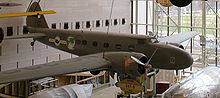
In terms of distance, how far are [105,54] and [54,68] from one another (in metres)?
1.77

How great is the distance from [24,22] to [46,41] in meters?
1.51

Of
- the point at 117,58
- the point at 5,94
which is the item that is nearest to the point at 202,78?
the point at 117,58

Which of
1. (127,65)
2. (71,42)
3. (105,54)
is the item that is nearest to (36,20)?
(71,42)

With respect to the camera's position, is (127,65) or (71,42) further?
(71,42)

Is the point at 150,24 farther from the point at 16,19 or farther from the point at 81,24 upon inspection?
the point at 16,19

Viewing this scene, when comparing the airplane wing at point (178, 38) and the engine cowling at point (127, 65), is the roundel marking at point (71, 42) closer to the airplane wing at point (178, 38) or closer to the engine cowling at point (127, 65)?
the engine cowling at point (127, 65)

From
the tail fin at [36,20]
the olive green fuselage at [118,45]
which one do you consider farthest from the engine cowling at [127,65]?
the tail fin at [36,20]

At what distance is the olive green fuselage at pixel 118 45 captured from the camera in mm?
7926

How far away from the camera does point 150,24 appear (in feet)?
51.4

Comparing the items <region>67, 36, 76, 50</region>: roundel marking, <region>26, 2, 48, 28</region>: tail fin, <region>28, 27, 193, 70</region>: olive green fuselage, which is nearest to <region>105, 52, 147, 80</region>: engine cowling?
<region>28, 27, 193, 70</region>: olive green fuselage

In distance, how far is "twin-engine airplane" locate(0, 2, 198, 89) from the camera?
620cm

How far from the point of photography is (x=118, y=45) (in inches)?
336

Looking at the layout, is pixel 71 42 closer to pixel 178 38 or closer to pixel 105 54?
pixel 105 54

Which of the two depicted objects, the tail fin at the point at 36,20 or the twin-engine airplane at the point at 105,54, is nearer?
the twin-engine airplane at the point at 105,54
